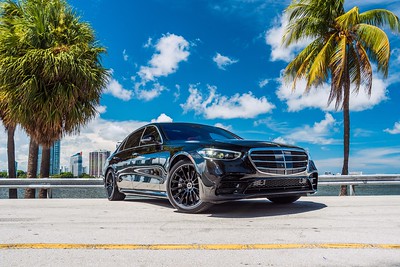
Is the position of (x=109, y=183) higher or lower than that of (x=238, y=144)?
lower

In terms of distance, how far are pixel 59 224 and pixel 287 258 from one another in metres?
3.21

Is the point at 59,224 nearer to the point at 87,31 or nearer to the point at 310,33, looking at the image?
the point at 87,31

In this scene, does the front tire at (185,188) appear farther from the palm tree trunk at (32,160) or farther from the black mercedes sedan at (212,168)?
the palm tree trunk at (32,160)

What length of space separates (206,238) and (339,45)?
1628 cm

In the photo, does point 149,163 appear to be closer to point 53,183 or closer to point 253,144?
point 253,144

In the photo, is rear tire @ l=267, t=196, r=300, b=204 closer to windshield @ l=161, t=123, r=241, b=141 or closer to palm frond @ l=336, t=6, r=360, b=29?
windshield @ l=161, t=123, r=241, b=141

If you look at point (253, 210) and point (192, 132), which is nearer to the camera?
point (253, 210)

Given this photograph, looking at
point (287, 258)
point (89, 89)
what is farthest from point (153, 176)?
point (89, 89)

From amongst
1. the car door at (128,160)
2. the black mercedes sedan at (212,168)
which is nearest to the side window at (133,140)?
the car door at (128,160)

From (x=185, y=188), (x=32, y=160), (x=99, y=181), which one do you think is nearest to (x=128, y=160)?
(x=185, y=188)

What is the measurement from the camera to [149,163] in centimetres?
698

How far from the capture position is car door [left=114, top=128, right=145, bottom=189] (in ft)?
25.5

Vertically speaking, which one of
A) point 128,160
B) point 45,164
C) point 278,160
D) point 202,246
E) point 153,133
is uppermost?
point 153,133

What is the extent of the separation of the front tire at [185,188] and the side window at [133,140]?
2.10 meters
